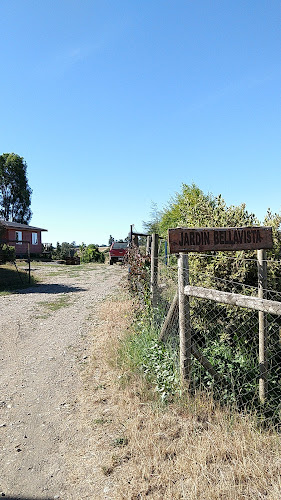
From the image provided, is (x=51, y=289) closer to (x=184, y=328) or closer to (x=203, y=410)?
(x=184, y=328)

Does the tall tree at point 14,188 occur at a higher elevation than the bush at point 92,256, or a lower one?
higher

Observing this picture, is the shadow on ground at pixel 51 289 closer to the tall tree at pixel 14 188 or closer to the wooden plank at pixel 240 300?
the wooden plank at pixel 240 300

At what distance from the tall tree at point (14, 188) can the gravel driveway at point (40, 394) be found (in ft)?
140

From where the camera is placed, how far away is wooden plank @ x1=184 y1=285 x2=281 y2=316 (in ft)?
9.86

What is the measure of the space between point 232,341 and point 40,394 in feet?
8.50

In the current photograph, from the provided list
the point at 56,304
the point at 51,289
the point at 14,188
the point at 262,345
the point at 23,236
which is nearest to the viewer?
the point at 262,345

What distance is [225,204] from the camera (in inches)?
201

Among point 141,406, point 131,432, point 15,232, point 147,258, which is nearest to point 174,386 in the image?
point 141,406

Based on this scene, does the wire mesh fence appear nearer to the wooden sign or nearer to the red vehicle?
the wooden sign

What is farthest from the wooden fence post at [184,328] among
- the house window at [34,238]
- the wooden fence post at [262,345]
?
the house window at [34,238]

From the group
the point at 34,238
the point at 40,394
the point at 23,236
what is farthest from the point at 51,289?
the point at 34,238

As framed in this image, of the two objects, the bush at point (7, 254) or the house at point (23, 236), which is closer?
the bush at point (7, 254)

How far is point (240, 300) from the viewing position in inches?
128

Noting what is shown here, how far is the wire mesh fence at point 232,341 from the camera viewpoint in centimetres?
369
